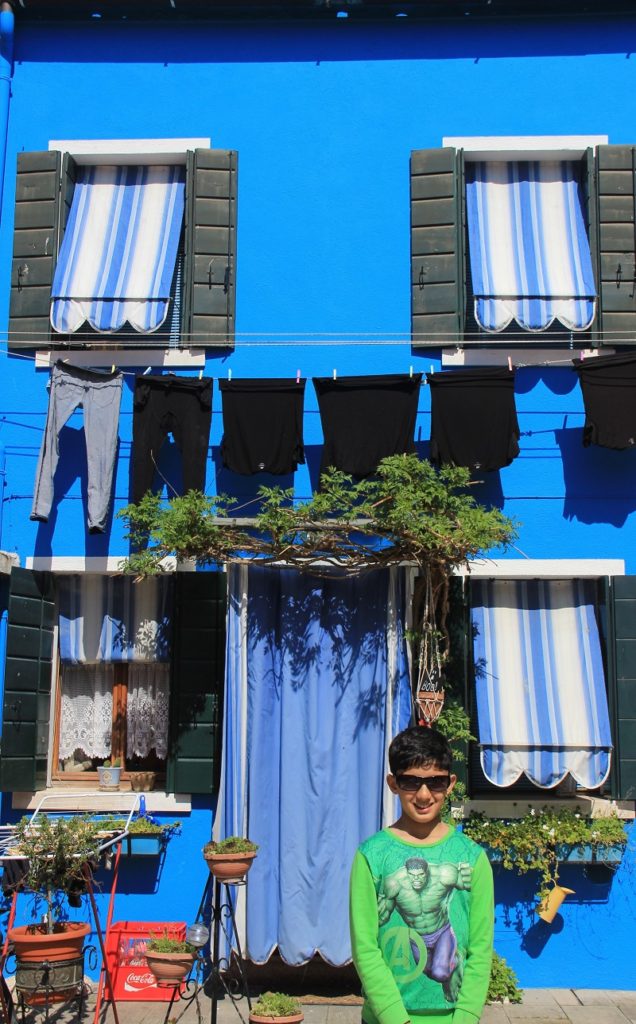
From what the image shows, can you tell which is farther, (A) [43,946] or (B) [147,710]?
(B) [147,710]

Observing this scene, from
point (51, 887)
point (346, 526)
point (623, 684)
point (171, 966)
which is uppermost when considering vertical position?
point (346, 526)

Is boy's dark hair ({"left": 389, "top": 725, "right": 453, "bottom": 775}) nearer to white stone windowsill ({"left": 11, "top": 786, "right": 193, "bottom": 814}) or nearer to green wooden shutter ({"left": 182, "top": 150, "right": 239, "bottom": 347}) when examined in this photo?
white stone windowsill ({"left": 11, "top": 786, "right": 193, "bottom": 814})

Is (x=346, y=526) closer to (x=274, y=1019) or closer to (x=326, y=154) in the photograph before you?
(x=274, y=1019)

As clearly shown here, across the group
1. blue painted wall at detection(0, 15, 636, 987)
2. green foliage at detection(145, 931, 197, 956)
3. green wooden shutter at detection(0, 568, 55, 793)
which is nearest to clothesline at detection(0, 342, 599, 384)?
blue painted wall at detection(0, 15, 636, 987)

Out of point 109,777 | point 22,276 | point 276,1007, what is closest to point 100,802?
point 109,777

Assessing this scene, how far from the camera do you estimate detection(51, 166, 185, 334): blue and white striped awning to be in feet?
25.7

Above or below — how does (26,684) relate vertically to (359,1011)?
above

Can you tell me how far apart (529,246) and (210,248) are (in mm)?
2403

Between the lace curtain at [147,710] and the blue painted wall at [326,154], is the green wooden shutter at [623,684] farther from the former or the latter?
the lace curtain at [147,710]

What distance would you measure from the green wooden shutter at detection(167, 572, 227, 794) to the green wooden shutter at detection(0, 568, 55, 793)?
956 millimetres

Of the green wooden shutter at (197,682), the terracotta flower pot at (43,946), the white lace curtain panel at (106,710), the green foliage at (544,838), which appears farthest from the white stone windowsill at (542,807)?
the terracotta flower pot at (43,946)

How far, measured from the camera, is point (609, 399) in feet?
24.1

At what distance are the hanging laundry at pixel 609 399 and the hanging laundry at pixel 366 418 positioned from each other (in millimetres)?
1189

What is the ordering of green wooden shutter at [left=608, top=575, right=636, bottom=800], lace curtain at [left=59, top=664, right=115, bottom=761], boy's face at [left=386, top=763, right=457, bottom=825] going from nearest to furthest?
boy's face at [left=386, top=763, right=457, bottom=825]
green wooden shutter at [left=608, top=575, right=636, bottom=800]
lace curtain at [left=59, top=664, right=115, bottom=761]
